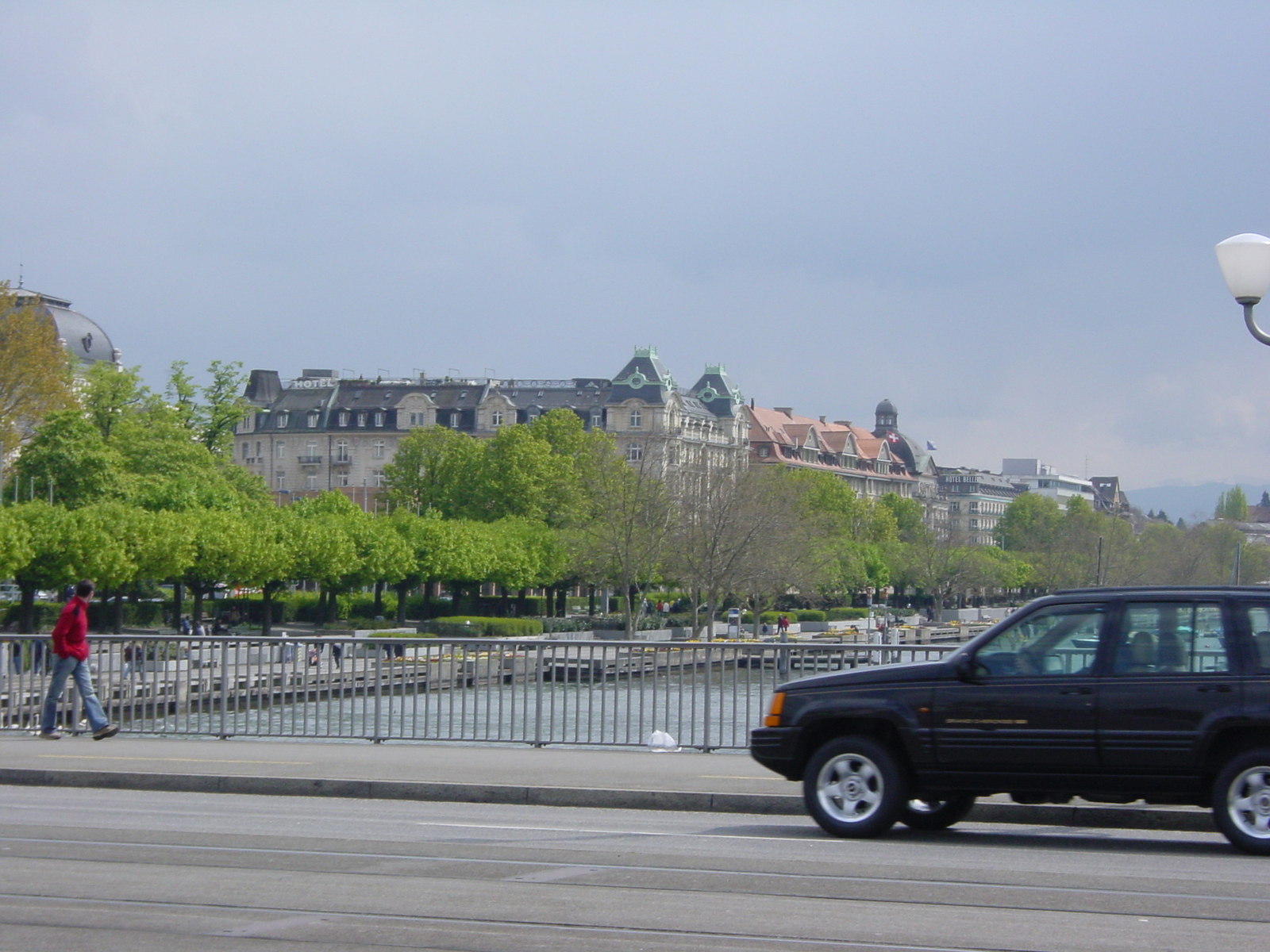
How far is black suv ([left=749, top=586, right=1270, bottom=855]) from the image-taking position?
10.6m

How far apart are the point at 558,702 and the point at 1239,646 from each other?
8.20 metres

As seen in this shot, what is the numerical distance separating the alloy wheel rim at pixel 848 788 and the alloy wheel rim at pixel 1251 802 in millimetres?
2352

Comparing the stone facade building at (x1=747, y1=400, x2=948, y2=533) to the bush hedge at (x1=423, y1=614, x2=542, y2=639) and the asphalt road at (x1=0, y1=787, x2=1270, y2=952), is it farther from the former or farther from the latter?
the asphalt road at (x1=0, y1=787, x2=1270, y2=952)

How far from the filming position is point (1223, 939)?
773 cm

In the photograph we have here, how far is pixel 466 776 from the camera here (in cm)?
1457

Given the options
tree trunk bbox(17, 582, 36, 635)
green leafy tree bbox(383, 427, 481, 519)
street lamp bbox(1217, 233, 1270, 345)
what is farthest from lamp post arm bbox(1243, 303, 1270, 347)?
green leafy tree bbox(383, 427, 481, 519)

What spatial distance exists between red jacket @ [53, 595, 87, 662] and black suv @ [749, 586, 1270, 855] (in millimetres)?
9331

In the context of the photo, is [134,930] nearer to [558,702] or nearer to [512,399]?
[558,702]

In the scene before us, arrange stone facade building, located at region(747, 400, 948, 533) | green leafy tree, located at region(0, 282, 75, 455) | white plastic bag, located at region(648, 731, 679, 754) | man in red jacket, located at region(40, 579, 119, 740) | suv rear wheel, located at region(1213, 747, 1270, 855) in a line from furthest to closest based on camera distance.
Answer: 1. stone facade building, located at region(747, 400, 948, 533)
2. green leafy tree, located at region(0, 282, 75, 455)
3. man in red jacket, located at region(40, 579, 119, 740)
4. white plastic bag, located at region(648, 731, 679, 754)
5. suv rear wheel, located at region(1213, 747, 1270, 855)

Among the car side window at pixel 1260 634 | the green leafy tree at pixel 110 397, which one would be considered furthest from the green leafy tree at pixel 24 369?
the car side window at pixel 1260 634

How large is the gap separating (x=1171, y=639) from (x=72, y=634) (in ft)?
39.5

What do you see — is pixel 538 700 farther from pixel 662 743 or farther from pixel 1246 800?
pixel 1246 800

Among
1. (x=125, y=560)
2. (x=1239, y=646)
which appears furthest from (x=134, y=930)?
(x=125, y=560)

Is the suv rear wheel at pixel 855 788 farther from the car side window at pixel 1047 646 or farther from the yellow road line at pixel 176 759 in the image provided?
the yellow road line at pixel 176 759
